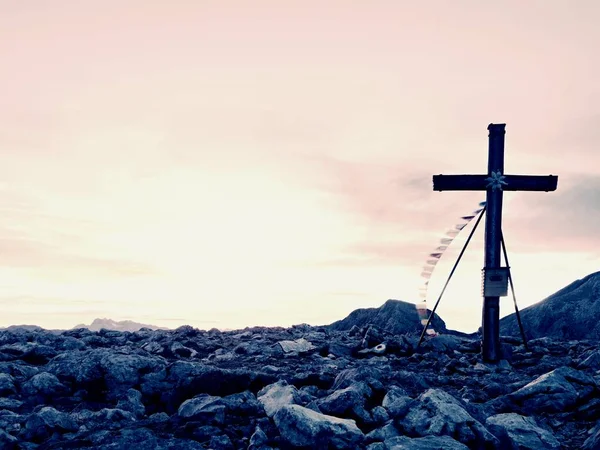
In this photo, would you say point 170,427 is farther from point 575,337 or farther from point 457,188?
point 575,337

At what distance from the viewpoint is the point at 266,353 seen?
52.7 feet

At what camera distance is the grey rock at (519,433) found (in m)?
8.78

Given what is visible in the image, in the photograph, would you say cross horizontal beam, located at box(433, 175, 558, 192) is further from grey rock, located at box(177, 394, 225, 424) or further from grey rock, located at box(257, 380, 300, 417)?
grey rock, located at box(177, 394, 225, 424)

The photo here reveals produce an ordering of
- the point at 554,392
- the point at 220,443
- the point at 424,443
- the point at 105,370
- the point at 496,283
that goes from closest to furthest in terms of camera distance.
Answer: the point at 424,443
the point at 220,443
the point at 554,392
the point at 105,370
the point at 496,283

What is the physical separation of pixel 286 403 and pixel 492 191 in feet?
32.2

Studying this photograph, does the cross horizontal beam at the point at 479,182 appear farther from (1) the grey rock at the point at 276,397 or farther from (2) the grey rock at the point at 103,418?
(2) the grey rock at the point at 103,418

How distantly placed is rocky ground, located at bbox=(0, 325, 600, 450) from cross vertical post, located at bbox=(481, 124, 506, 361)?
2.40 ft

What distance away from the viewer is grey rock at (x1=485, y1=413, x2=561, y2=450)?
28.8ft

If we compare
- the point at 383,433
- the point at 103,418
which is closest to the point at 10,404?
the point at 103,418

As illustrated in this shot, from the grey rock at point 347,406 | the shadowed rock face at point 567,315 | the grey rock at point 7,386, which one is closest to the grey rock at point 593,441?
the grey rock at point 347,406

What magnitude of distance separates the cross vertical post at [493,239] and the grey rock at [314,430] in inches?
348

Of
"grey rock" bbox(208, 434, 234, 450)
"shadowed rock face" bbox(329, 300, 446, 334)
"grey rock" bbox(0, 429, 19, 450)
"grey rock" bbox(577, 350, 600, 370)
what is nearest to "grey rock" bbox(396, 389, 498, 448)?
"grey rock" bbox(208, 434, 234, 450)

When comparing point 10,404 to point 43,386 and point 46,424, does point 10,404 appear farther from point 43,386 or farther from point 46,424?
point 46,424

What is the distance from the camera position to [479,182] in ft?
53.7
